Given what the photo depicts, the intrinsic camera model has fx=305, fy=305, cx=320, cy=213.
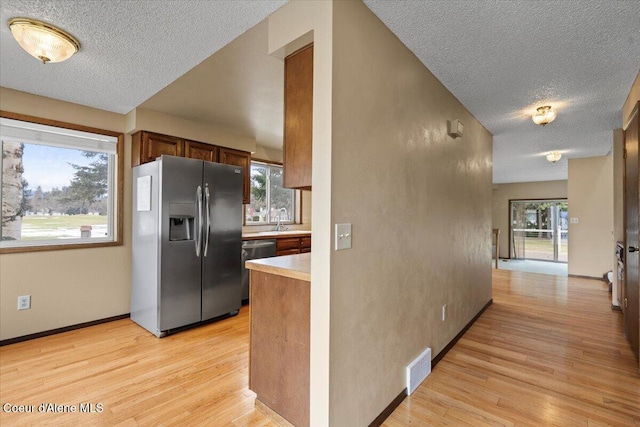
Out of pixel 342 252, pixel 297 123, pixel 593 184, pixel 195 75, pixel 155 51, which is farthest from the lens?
pixel 593 184

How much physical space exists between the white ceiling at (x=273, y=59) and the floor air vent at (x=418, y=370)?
213 centimetres

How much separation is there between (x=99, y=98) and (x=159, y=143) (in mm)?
693

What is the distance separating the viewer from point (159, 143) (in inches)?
140

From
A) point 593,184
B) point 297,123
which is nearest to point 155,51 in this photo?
point 297,123

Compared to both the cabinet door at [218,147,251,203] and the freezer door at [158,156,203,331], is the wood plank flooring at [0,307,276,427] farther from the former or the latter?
the cabinet door at [218,147,251,203]

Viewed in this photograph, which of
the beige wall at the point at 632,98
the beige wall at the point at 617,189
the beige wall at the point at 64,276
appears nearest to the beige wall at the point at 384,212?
the beige wall at the point at 632,98

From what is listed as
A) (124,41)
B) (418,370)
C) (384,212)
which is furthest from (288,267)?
(124,41)

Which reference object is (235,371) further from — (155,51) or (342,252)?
(155,51)

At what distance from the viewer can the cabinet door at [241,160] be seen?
13.7 ft

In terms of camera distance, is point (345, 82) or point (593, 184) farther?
point (593, 184)

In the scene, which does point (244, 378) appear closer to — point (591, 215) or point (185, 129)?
point (185, 129)

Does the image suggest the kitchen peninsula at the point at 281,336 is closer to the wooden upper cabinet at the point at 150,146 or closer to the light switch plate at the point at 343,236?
the light switch plate at the point at 343,236

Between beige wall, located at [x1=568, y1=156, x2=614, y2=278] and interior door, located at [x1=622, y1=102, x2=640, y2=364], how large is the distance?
11.0 feet

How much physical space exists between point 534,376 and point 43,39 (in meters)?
4.04
